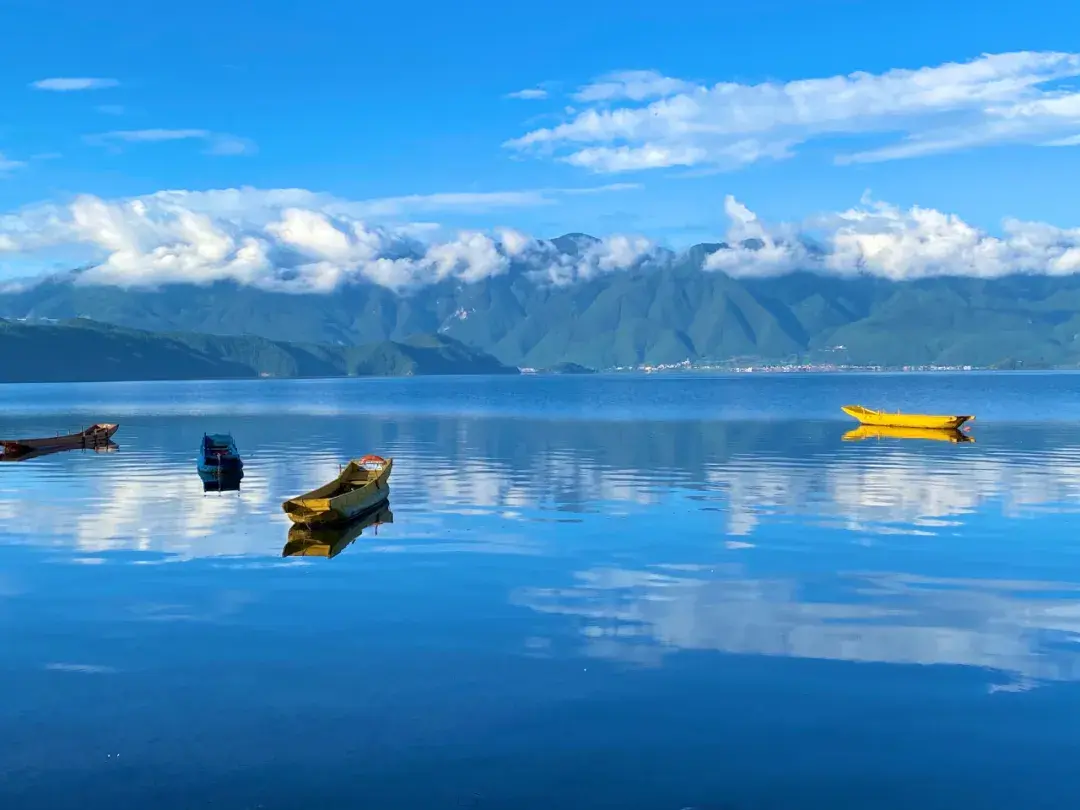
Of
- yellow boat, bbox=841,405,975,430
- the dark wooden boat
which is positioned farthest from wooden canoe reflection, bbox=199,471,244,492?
yellow boat, bbox=841,405,975,430

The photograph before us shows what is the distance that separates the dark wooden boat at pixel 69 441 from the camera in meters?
103

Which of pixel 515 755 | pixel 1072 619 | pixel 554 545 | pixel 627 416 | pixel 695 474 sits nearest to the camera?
pixel 515 755

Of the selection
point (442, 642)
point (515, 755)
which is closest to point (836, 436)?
point (442, 642)

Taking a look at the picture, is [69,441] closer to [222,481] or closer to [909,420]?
[222,481]

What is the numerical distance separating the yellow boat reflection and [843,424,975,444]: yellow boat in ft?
228

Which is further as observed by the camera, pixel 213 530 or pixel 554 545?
pixel 213 530

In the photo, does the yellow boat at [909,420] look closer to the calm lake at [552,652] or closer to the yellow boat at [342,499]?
the calm lake at [552,652]

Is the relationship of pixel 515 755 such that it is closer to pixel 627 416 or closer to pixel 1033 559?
pixel 1033 559

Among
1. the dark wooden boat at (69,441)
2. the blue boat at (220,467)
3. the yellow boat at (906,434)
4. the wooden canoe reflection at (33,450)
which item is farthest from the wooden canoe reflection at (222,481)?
the yellow boat at (906,434)

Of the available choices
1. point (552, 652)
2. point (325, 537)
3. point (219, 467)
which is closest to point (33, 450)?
A: point (219, 467)

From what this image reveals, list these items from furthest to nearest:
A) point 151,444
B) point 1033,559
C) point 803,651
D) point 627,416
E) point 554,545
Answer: point 627,416, point 151,444, point 554,545, point 1033,559, point 803,651

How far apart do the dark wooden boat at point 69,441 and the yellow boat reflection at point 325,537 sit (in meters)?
60.4

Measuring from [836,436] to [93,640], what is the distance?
98.8 m

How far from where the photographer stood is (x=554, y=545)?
4812 cm
